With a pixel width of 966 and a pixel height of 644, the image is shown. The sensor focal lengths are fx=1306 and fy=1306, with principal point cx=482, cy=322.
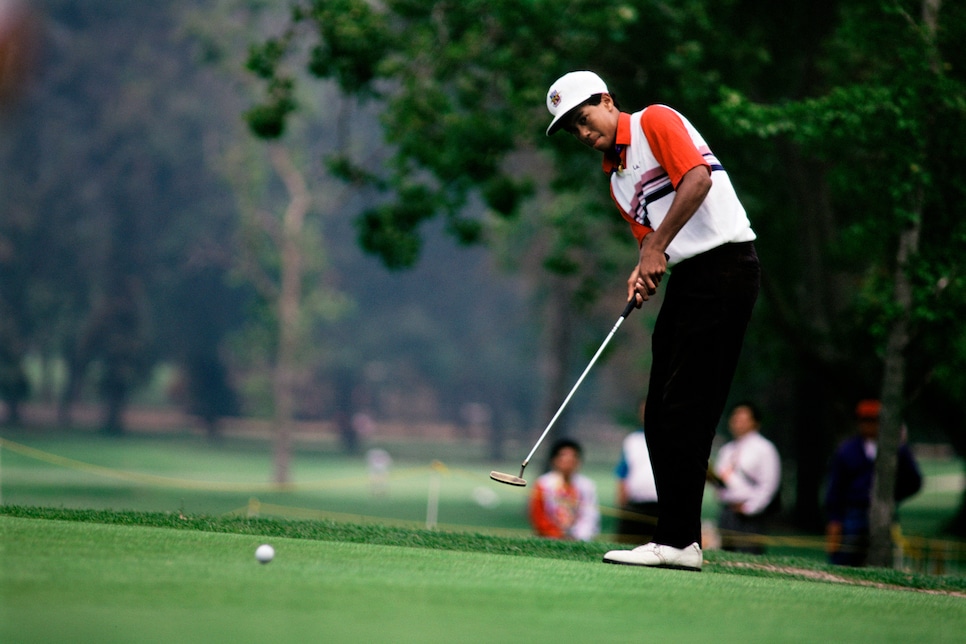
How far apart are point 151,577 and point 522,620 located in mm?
1270

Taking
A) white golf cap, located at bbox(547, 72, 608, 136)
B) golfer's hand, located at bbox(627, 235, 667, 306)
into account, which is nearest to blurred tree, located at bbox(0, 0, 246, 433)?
white golf cap, located at bbox(547, 72, 608, 136)

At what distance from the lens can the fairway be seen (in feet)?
11.8

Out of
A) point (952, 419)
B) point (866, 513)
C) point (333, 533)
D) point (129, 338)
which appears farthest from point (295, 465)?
point (333, 533)

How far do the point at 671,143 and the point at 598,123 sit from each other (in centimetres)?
39

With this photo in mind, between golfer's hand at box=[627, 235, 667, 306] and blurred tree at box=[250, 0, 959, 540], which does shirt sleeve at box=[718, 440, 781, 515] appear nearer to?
blurred tree at box=[250, 0, 959, 540]

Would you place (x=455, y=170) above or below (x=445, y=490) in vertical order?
above

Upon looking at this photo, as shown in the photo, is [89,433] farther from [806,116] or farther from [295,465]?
[806,116]

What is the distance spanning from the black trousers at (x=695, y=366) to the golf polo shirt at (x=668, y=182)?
0.07 meters

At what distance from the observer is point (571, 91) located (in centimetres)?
575

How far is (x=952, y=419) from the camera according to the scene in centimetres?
1831

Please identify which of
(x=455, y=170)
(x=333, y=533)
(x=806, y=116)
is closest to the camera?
(x=333, y=533)

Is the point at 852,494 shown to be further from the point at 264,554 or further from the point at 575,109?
the point at 264,554

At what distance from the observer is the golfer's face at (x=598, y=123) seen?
18.9ft

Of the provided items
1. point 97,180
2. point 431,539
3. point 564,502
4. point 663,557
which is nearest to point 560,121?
point 663,557
